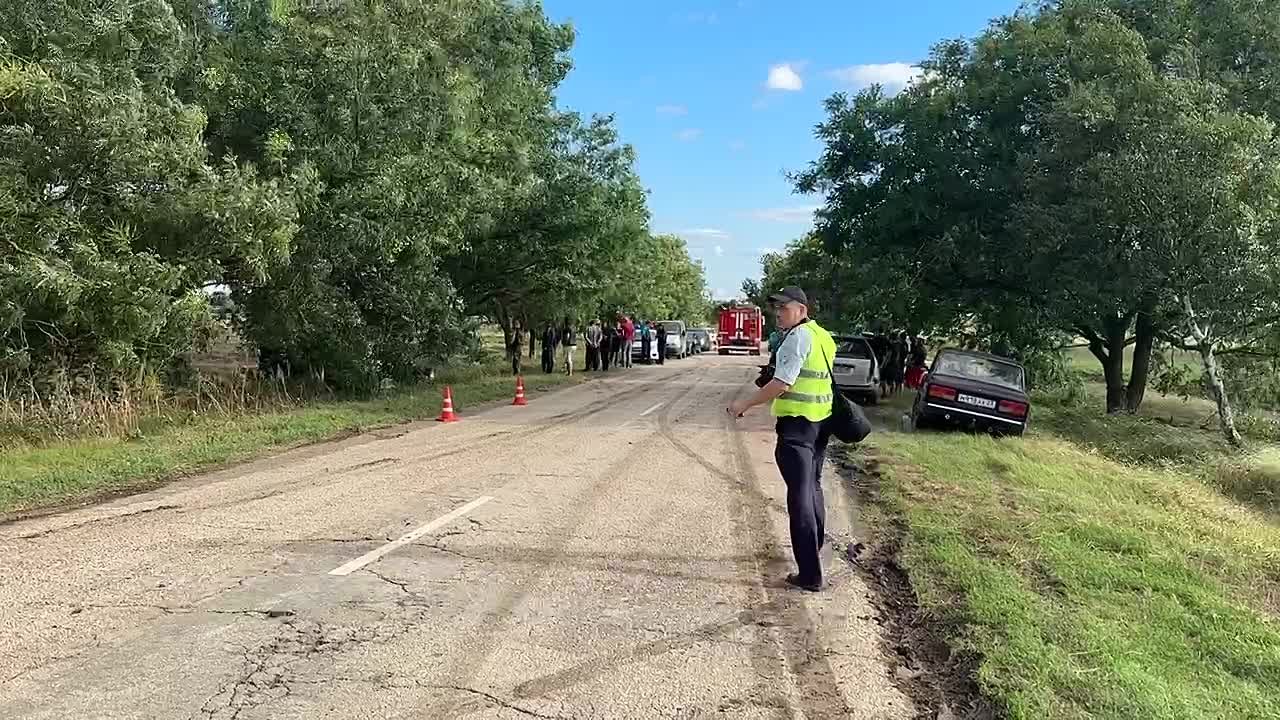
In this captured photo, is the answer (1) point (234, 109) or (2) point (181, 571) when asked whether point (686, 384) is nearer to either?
(1) point (234, 109)

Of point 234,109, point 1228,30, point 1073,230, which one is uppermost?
point 1228,30

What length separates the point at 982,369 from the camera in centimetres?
1780

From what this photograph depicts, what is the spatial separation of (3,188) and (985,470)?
1289 cm

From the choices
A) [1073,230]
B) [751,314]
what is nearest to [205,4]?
[1073,230]

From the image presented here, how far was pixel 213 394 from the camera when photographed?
650 inches

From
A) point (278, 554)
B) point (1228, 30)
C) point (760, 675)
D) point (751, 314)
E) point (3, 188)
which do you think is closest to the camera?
point (760, 675)

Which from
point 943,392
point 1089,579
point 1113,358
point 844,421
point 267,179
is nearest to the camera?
point 1089,579

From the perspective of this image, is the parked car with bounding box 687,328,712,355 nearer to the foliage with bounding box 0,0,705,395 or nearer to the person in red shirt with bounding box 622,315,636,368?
the person in red shirt with bounding box 622,315,636,368

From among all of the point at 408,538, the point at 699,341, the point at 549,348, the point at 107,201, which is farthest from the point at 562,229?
the point at 699,341

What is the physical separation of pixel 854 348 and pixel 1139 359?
301 inches

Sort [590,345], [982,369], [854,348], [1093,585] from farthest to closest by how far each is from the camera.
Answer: [590,345]
[854,348]
[982,369]
[1093,585]

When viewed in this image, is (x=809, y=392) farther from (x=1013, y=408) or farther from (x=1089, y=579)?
(x=1013, y=408)

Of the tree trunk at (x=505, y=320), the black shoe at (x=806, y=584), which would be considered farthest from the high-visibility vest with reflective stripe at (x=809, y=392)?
the tree trunk at (x=505, y=320)

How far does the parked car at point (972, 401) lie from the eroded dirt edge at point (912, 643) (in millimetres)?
8635
